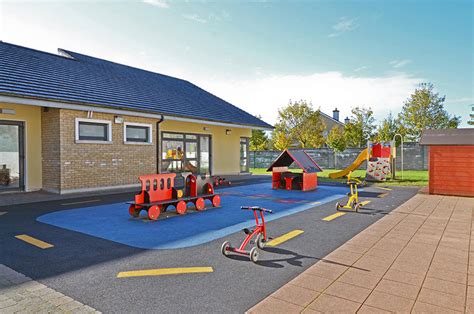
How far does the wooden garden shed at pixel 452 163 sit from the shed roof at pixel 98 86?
11.5 metres

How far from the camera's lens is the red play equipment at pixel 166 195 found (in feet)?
25.7

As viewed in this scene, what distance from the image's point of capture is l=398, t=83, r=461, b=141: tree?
35844mm

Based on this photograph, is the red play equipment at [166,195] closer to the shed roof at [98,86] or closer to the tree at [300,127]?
the shed roof at [98,86]

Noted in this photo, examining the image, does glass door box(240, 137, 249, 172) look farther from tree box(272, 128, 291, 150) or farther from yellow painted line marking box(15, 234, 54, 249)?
yellow painted line marking box(15, 234, 54, 249)

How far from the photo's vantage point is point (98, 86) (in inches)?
586

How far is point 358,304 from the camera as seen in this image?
3.37 meters

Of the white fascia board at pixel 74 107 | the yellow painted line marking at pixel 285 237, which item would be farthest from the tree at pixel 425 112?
the yellow painted line marking at pixel 285 237

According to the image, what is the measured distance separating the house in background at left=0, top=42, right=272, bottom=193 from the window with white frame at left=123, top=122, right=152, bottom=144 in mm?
49

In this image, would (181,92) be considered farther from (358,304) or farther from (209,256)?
(358,304)

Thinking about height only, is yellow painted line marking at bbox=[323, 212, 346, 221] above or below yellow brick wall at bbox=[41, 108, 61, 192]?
below

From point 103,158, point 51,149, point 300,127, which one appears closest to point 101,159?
point 103,158

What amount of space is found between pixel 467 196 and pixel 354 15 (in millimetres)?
9019

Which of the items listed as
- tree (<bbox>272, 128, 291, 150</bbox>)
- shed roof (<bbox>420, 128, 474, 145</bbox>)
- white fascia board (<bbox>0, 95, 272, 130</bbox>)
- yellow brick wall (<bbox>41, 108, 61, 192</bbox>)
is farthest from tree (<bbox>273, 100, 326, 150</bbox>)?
yellow brick wall (<bbox>41, 108, 61, 192</bbox>)

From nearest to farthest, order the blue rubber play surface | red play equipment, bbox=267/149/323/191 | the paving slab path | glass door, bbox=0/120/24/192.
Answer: the paving slab path, the blue rubber play surface, glass door, bbox=0/120/24/192, red play equipment, bbox=267/149/323/191
